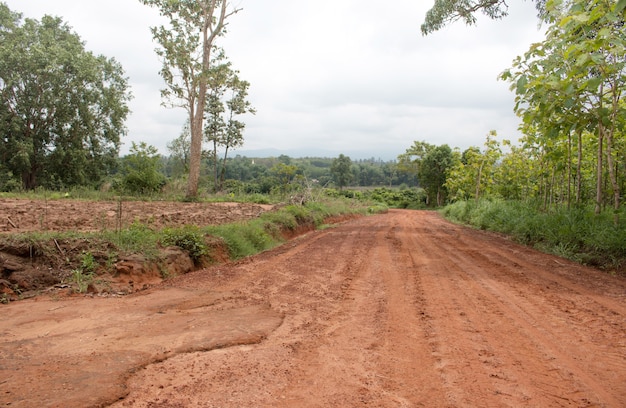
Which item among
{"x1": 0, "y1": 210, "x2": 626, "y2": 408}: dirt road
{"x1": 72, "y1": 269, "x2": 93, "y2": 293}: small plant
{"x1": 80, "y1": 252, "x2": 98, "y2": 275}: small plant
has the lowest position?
{"x1": 0, "y1": 210, "x2": 626, "y2": 408}: dirt road

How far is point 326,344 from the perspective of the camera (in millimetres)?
3553

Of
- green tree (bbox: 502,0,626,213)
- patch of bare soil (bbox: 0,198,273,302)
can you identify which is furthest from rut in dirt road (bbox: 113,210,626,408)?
green tree (bbox: 502,0,626,213)

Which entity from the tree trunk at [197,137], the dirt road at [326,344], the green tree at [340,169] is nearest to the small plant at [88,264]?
the dirt road at [326,344]

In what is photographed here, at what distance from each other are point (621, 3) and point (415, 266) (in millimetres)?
4753

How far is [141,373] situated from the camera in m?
2.96

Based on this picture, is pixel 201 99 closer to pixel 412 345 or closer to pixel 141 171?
pixel 141 171

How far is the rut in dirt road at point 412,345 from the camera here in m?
2.66

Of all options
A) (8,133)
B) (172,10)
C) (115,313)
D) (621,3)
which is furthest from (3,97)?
(621,3)

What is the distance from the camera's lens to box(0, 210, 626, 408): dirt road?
2656mm

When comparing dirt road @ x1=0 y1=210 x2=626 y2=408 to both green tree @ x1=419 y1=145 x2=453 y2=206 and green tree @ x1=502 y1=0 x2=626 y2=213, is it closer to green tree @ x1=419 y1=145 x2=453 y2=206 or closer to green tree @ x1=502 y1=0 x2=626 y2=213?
green tree @ x1=502 y1=0 x2=626 y2=213

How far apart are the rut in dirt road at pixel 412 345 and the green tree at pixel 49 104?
2208cm

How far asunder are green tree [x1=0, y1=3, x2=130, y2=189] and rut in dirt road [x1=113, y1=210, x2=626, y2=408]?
72.5 ft

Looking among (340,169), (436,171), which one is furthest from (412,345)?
(340,169)

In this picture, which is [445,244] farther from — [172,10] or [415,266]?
[172,10]
